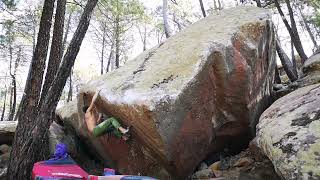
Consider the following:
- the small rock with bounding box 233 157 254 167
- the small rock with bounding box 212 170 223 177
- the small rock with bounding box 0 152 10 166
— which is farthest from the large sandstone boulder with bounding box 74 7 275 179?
the small rock with bounding box 0 152 10 166

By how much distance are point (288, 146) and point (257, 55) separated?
10.2ft

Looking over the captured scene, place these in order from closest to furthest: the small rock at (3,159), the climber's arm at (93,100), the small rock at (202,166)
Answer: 1. the small rock at (202,166)
2. the climber's arm at (93,100)
3. the small rock at (3,159)

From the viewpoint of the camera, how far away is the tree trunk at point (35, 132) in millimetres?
6148

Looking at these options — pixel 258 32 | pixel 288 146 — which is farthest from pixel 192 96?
pixel 258 32

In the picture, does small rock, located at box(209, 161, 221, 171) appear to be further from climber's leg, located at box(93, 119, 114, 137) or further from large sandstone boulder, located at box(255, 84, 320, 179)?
climber's leg, located at box(93, 119, 114, 137)

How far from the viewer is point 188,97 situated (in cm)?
525

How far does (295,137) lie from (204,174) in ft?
7.19

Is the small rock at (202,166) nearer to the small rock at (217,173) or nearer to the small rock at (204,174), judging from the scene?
the small rock at (204,174)

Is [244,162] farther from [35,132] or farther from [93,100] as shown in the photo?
[35,132]

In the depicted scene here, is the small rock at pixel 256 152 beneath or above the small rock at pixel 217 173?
above

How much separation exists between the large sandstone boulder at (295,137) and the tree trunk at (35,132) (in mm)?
3500

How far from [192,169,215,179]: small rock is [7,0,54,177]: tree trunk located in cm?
276

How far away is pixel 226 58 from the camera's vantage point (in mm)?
5812

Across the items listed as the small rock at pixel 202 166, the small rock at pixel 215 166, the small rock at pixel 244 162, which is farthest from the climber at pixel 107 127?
the small rock at pixel 244 162
